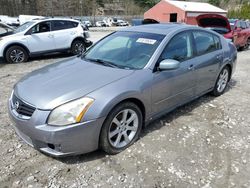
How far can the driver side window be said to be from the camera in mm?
8343

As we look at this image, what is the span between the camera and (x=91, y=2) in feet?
179

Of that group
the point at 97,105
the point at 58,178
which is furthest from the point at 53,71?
the point at 58,178

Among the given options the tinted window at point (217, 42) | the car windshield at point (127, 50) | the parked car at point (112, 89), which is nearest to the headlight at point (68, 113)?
the parked car at point (112, 89)

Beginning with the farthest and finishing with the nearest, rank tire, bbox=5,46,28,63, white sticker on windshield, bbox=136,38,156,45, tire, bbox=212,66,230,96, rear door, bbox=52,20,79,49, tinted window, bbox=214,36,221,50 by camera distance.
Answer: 1. rear door, bbox=52,20,79,49
2. tire, bbox=5,46,28,63
3. tire, bbox=212,66,230,96
4. tinted window, bbox=214,36,221,50
5. white sticker on windshield, bbox=136,38,156,45

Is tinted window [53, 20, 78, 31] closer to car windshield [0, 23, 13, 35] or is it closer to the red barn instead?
car windshield [0, 23, 13, 35]

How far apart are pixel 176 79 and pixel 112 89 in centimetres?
120

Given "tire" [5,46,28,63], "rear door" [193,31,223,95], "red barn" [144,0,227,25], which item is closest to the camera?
"rear door" [193,31,223,95]

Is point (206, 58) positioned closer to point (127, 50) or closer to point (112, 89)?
point (127, 50)

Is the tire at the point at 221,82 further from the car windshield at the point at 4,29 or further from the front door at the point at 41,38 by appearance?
the car windshield at the point at 4,29

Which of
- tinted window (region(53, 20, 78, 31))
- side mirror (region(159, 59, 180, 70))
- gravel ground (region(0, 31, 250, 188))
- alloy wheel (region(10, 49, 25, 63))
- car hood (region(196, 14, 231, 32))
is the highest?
car hood (region(196, 14, 231, 32))

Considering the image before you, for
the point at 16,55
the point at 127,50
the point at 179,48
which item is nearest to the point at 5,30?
the point at 16,55

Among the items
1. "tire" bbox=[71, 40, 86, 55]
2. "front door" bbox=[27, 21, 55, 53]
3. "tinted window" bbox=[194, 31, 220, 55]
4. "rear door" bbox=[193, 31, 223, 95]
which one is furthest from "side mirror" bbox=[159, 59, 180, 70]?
"tire" bbox=[71, 40, 86, 55]

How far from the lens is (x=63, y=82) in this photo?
2.82 metres

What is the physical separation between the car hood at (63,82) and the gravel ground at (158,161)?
77 centimetres
